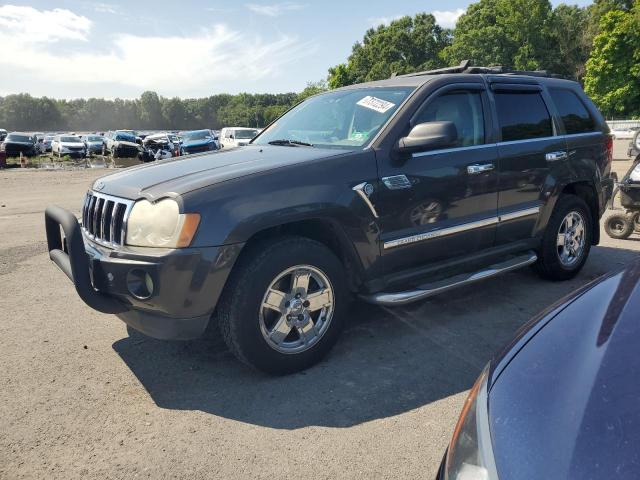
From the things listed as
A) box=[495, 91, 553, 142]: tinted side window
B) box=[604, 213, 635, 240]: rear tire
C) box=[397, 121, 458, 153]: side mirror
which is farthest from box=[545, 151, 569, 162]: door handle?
box=[604, 213, 635, 240]: rear tire

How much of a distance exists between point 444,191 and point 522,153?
108 cm

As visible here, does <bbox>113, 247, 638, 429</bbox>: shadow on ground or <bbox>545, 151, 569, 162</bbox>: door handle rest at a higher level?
<bbox>545, 151, 569, 162</bbox>: door handle

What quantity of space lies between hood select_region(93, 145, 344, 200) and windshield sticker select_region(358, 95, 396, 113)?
0.58 m

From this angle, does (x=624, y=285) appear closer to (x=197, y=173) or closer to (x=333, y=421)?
(x=333, y=421)

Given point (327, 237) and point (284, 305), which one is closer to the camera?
point (284, 305)

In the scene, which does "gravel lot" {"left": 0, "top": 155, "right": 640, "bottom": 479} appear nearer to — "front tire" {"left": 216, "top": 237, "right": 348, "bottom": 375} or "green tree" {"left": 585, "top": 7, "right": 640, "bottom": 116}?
"front tire" {"left": 216, "top": 237, "right": 348, "bottom": 375}

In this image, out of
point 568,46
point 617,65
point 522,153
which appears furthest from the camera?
point 568,46

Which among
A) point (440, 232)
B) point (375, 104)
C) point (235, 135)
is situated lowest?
point (440, 232)

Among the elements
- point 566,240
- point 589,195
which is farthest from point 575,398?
point 589,195

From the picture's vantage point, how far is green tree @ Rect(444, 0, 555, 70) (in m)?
56.1

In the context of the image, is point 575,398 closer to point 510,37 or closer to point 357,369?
point 357,369

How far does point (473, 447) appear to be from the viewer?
1398mm

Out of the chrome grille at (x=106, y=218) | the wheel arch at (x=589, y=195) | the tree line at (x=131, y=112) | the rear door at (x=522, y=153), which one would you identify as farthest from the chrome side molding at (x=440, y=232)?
the tree line at (x=131, y=112)

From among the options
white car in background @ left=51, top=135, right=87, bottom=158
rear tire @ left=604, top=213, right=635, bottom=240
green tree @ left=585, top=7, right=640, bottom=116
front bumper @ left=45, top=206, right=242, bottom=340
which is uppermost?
green tree @ left=585, top=7, right=640, bottom=116
